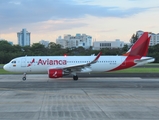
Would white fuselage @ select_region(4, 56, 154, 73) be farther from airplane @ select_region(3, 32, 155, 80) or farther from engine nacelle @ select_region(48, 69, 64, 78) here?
engine nacelle @ select_region(48, 69, 64, 78)

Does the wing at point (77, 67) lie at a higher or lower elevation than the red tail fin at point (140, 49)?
lower

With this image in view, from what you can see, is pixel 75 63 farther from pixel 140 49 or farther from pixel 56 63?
pixel 140 49

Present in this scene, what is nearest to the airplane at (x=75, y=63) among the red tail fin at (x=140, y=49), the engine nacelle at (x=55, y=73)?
the red tail fin at (x=140, y=49)

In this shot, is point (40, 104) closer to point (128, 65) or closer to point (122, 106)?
point (122, 106)

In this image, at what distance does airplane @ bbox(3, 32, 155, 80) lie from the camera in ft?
108

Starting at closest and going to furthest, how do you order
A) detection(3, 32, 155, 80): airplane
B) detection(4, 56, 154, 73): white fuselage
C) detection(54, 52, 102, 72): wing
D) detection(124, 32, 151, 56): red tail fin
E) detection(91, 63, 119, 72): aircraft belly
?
detection(54, 52, 102, 72): wing → detection(3, 32, 155, 80): airplane → detection(4, 56, 154, 73): white fuselage → detection(91, 63, 119, 72): aircraft belly → detection(124, 32, 151, 56): red tail fin

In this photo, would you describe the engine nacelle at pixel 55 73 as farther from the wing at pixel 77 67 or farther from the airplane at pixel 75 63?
the wing at pixel 77 67

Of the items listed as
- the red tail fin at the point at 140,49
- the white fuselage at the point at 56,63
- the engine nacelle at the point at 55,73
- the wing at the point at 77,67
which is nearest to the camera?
the engine nacelle at the point at 55,73

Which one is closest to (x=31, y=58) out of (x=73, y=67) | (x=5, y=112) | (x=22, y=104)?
(x=73, y=67)

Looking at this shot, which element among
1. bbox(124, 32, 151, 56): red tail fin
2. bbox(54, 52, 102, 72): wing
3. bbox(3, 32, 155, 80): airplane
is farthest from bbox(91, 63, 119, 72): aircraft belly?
bbox(124, 32, 151, 56): red tail fin

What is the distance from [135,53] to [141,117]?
23.7 meters

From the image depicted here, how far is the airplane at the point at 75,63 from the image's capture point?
32.8 meters

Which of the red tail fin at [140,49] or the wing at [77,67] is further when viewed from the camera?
the red tail fin at [140,49]

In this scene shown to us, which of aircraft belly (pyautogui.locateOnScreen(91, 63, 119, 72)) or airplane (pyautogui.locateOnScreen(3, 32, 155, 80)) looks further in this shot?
aircraft belly (pyautogui.locateOnScreen(91, 63, 119, 72))
